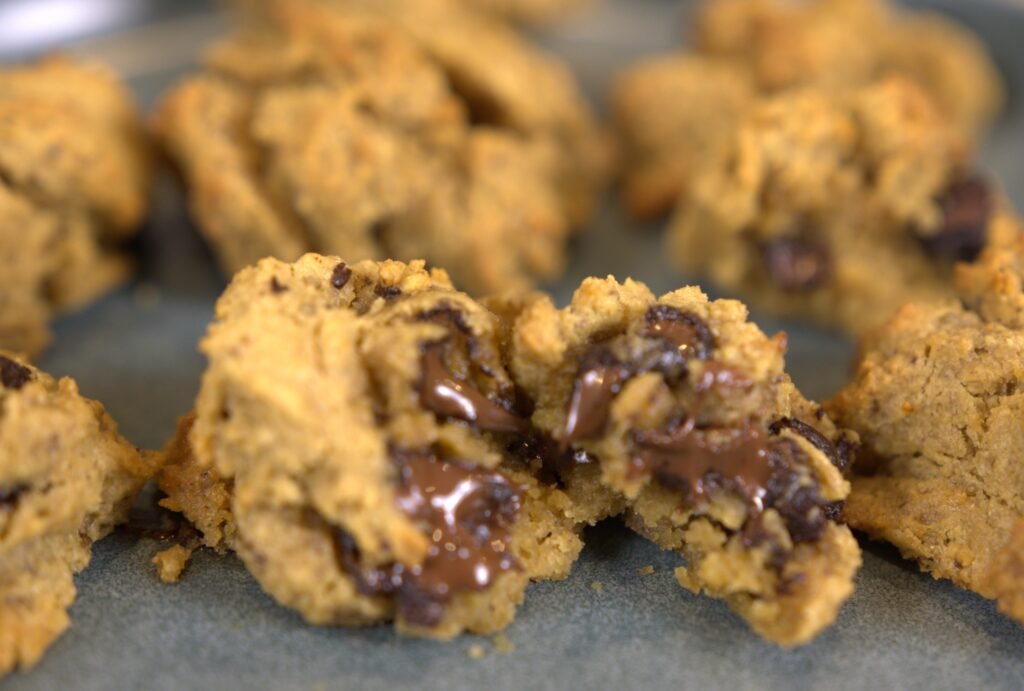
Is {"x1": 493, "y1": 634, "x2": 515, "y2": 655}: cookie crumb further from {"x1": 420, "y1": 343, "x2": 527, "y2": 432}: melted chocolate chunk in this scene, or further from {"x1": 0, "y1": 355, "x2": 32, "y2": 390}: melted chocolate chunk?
{"x1": 0, "y1": 355, "x2": 32, "y2": 390}: melted chocolate chunk

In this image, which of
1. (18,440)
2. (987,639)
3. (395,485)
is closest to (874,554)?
(987,639)

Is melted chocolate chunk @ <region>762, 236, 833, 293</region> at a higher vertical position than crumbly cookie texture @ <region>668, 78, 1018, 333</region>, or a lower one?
lower

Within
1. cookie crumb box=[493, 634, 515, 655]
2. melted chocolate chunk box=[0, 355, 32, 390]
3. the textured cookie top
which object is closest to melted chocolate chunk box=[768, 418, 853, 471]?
cookie crumb box=[493, 634, 515, 655]

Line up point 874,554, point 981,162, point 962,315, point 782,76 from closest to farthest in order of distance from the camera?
point 874,554 < point 962,315 < point 782,76 < point 981,162

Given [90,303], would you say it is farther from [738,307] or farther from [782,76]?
[782,76]

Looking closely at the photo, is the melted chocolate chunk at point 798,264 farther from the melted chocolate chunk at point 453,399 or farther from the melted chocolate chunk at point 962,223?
the melted chocolate chunk at point 453,399

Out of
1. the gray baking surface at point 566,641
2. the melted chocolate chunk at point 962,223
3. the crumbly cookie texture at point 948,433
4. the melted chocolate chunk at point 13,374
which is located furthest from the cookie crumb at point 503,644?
the melted chocolate chunk at point 962,223

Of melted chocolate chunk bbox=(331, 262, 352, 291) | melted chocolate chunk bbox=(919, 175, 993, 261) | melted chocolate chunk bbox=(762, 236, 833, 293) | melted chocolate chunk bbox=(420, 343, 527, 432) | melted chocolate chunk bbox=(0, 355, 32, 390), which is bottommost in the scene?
melted chocolate chunk bbox=(0, 355, 32, 390)
